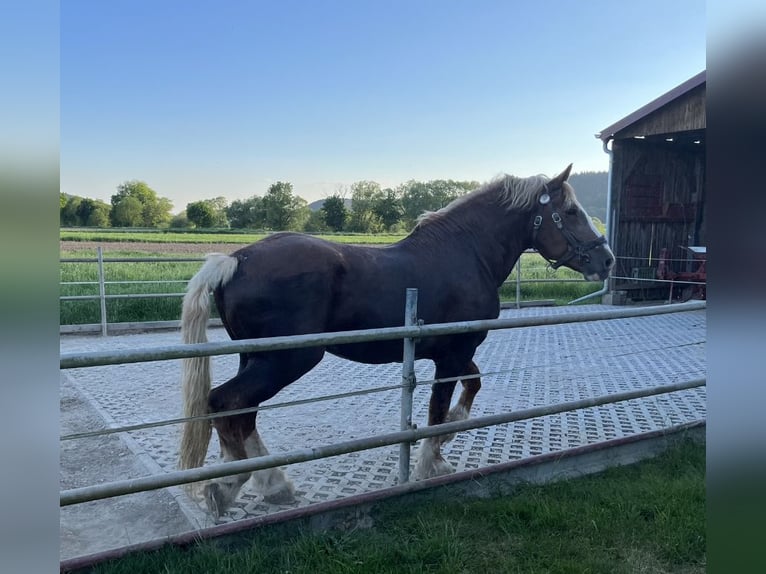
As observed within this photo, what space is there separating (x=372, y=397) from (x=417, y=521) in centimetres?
238

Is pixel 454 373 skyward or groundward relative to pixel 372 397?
skyward

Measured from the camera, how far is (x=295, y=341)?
2189mm

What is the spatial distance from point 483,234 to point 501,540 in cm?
174

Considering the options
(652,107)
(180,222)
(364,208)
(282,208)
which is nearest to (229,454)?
(652,107)

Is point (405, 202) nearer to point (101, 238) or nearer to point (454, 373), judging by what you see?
point (101, 238)

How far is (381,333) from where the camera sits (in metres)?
2.41

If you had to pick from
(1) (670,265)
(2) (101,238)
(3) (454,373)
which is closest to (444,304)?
(3) (454,373)

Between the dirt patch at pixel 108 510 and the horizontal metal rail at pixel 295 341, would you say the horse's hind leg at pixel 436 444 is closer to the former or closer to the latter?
the horizontal metal rail at pixel 295 341

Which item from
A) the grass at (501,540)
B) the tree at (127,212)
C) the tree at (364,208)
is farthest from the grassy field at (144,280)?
the grass at (501,540)

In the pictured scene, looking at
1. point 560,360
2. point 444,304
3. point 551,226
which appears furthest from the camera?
point 560,360

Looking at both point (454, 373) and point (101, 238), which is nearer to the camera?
point (454, 373)

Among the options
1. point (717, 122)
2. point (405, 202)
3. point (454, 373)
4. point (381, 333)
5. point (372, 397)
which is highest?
point (405, 202)

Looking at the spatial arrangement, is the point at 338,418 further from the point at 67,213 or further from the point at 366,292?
the point at 67,213

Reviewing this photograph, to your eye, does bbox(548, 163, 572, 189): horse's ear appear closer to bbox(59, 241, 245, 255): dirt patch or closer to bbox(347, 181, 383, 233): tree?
bbox(59, 241, 245, 255): dirt patch
